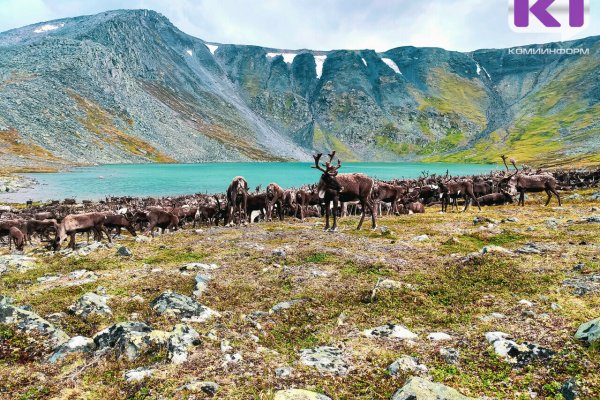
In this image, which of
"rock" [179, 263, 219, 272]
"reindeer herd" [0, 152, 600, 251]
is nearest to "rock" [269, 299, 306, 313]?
"rock" [179, 263, 219, 272]

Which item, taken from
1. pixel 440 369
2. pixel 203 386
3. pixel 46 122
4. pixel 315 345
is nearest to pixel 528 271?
pixel 440 369

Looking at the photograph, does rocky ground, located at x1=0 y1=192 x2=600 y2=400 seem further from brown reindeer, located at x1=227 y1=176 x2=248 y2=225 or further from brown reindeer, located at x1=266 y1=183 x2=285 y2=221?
brown reindeer, located at x1=266 y1=183 x2=285 y2=221

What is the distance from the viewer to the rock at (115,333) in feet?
23.3

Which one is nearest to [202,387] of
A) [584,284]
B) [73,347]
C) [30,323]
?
[73,347]

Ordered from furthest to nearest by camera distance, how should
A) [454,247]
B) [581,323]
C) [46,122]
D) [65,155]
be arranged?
[46,122]
[65,155]
[454,247]
[581,323]

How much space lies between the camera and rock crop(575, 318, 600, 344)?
615 centimetres

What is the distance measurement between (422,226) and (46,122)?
20656 centimetres

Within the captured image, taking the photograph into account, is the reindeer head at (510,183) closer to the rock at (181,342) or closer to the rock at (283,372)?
the rock at (283,372)

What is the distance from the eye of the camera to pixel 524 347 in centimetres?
638

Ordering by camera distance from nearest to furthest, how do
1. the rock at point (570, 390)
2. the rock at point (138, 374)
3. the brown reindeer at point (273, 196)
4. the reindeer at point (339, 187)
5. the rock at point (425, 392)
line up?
the rock at point (570, 390) → the rock at point (425, 392) → the rock at point (138, 374) → the reindeer at point (339, 187) → the brown reindeer at point (273, 196)

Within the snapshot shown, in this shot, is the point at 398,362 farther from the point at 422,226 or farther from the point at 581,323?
the point at 422,226

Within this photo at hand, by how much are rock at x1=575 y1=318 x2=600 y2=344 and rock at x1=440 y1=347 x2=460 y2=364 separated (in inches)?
82.0

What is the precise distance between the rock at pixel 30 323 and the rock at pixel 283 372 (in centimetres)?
438

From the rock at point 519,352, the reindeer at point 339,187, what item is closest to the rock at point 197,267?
Result: the reindeer at point 339,187
